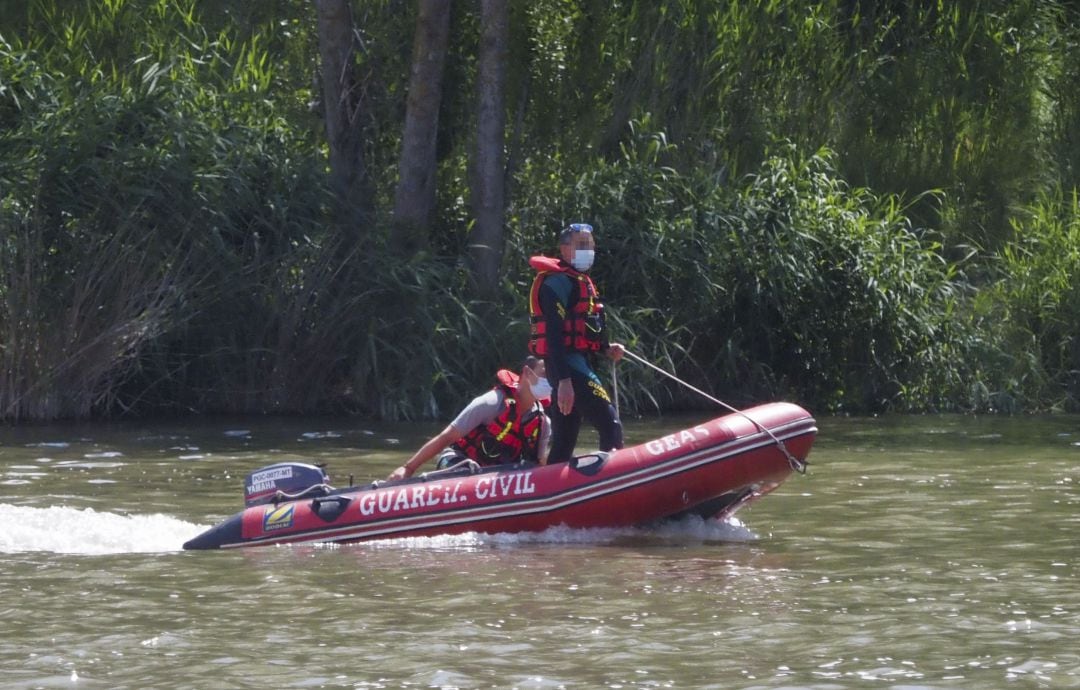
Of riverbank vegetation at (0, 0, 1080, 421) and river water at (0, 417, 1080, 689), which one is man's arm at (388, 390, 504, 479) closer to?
river water at (0, 417, 1080, 689)

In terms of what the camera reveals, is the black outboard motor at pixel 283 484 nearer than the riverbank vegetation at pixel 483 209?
Yes

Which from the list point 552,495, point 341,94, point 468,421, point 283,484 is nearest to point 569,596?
point 552,495

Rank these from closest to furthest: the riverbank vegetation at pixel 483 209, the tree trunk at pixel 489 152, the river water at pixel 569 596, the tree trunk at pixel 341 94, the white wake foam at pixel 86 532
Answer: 1. the river water at pixel 569 596
2. the white wake foam at pixel 86 532
3. the riverbank vegetation at pixel 483 209
4. the tree trunk at pixel 489 152
5. the tree trunk at pixel 341 94

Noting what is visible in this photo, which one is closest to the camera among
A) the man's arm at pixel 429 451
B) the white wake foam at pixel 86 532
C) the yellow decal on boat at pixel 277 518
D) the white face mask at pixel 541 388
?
the white wake foam at pixel 86 532

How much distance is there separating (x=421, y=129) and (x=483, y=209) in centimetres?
84

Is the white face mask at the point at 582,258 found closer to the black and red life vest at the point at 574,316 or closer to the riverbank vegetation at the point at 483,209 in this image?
the black and red life vest at the point at 574,316

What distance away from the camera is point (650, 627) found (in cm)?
552

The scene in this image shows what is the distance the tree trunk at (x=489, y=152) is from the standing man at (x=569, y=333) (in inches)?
237

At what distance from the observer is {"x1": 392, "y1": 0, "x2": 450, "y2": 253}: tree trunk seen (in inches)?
544

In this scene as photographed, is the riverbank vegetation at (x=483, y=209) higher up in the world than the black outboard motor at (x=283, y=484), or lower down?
higher up

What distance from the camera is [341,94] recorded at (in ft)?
47.6

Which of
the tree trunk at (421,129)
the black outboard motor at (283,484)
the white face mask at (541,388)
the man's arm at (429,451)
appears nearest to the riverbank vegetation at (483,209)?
the tree trunk at (421,129)

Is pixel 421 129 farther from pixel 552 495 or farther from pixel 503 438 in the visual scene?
pixel 552 495

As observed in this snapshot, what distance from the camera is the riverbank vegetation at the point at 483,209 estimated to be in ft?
41.0
